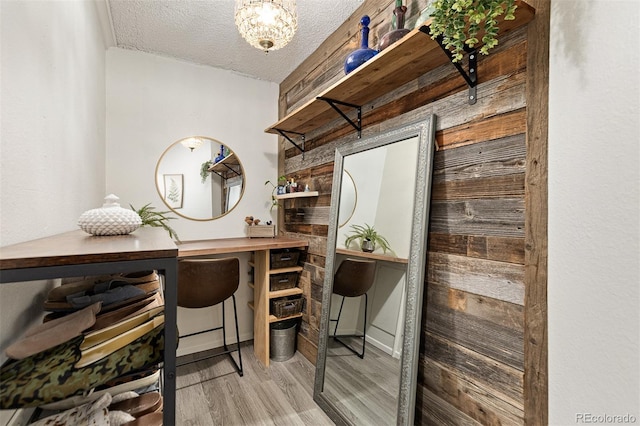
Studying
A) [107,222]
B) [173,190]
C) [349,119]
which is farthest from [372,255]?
[173,190]

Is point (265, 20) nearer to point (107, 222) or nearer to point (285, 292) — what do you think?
point (107, 222)

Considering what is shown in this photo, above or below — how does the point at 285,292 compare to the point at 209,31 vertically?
below

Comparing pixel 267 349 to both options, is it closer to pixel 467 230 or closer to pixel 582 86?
pixel 467 230

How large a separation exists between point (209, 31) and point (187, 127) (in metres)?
0.85

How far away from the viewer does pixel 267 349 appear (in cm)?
238

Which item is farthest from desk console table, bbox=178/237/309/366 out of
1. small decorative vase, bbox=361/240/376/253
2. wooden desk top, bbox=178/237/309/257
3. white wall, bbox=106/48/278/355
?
small decorative vase, bbox=361/240/376/253

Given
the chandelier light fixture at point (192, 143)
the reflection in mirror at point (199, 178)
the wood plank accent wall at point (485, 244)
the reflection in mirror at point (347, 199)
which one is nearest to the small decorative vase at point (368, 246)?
the reflection in mirror at point (347, 199)

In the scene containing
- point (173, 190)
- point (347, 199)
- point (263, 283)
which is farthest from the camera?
point (173, 190)

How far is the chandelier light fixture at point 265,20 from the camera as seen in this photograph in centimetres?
155

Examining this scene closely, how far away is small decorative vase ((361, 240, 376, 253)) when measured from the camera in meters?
1.67

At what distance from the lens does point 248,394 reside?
201 cm

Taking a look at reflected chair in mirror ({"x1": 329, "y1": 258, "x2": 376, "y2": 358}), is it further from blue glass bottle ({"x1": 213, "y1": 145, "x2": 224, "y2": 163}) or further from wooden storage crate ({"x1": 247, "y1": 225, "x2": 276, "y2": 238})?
blue glass bottle ({"x1": 213, "y1": 145, "x2": 224, "y2": 163})

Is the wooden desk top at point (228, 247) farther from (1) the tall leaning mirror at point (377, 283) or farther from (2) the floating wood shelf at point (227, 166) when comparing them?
(2) the floating wood shelf at point (227, 166)

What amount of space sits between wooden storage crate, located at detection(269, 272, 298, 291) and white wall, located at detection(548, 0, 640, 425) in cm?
190
